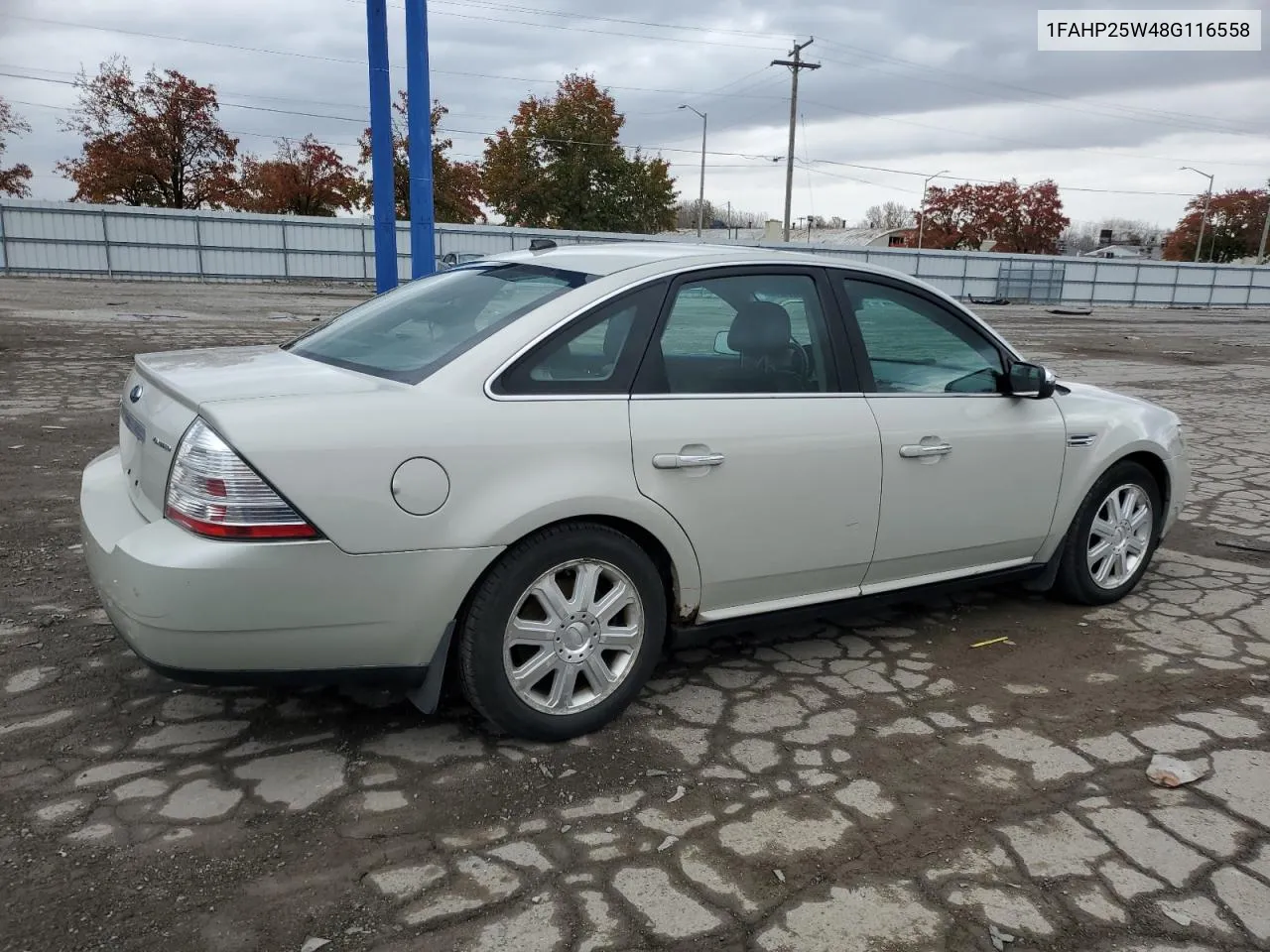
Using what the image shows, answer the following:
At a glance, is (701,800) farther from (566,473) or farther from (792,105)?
(792,105)

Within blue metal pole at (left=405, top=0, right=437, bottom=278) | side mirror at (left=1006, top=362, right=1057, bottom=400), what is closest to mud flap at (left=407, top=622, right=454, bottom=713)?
side mirror at (left=1006, top=362, right=1057, bottom=400)

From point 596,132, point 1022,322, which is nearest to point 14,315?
point 1022,322

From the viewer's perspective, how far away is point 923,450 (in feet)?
12.4

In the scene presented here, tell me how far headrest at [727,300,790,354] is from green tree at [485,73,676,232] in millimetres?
45131

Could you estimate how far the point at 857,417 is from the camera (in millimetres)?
3658

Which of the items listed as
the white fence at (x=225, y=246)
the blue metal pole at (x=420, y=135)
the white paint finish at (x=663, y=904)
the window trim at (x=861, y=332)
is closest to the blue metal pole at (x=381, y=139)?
the blue metal pole at (x=420, y=135)

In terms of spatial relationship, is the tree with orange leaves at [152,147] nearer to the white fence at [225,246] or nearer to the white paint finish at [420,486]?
the white fence at [225,246]

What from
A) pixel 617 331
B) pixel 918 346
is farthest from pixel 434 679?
pixel 918 346

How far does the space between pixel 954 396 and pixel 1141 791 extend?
63.0 inches

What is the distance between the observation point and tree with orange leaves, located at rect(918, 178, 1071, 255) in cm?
7038

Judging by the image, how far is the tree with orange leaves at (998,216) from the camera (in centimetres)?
7038

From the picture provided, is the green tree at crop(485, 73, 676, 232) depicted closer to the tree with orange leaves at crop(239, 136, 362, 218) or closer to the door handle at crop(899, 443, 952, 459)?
the tree with orange leaves at crop(239, 136, 362, 218)

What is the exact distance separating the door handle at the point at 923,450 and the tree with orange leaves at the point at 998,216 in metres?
71.9

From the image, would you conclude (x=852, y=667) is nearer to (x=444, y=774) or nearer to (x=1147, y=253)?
(x=444, y=774)
